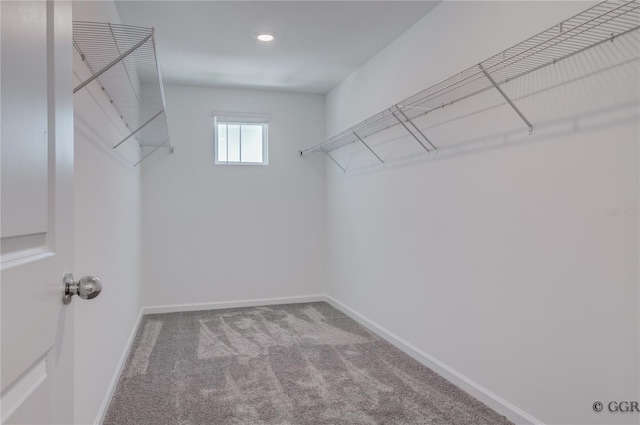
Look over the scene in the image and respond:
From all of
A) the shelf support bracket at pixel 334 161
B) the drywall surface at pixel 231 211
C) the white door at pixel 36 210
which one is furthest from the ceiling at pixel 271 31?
the white door at pixel 36 210

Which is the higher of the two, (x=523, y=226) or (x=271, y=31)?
(x=271, y=31)

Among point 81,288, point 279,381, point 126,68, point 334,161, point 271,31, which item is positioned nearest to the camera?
point 81,288

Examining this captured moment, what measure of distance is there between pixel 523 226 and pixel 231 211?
328 cm

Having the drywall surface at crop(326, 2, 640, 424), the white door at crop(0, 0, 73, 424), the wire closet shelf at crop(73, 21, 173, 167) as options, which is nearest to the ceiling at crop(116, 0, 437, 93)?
the drywall surface at crop(326, 2, 640, 424)

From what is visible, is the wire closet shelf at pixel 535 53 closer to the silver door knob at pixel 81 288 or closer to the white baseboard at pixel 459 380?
the white baseboard at pixel 459 380

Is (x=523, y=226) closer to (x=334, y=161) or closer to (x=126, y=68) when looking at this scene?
(x=126, y=68)

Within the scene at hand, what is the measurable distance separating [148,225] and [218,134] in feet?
4.07

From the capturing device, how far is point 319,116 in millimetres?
5008

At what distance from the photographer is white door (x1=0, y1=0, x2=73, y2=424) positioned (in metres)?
0.57

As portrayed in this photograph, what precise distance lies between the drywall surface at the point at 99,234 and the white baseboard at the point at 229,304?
117cm

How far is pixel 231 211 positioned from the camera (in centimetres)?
472

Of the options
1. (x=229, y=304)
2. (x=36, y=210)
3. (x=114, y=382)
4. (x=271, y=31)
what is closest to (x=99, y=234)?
(x=114, y=382)

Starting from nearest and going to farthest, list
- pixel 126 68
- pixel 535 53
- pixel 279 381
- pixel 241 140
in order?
1. pixel 535 53
2. pixel 126 68
3. pixel 279 381
4. pixel 241 140

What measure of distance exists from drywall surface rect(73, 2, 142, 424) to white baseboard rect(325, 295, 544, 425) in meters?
1.99
